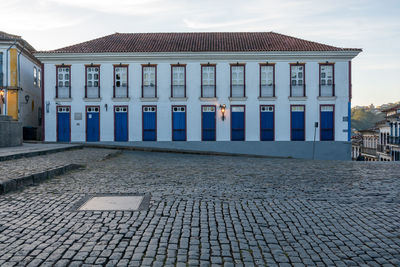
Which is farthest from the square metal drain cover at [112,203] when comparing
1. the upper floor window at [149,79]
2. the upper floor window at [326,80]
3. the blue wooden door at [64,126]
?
the upper floor window at [326,80]

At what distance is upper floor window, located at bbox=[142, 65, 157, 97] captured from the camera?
77.9 ft

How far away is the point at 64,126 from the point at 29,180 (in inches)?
697

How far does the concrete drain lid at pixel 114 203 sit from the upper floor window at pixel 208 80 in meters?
18.0

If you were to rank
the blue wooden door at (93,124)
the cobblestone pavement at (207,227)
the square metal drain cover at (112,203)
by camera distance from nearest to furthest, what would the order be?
1. the cobblestone pavement at (207,227)
2. the square metal drain cover at (112,203)
3. the blue wooden door at (93,124)

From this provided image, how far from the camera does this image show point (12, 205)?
5.38 m

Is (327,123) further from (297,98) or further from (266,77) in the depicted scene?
(266,77)

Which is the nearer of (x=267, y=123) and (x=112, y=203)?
(x=112, y=203)

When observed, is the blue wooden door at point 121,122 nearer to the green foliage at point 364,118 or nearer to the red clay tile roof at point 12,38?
the red clay tile roof at point 12,38

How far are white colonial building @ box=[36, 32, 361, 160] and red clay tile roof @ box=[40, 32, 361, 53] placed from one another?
0.66ft

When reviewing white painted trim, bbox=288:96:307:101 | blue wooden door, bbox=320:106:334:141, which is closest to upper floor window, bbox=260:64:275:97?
white painted trim, bbox=288:96:307:101

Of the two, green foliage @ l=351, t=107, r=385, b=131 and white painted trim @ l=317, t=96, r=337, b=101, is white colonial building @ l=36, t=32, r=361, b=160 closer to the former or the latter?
white painted trim @ l=317, t=96, r=337, b=101

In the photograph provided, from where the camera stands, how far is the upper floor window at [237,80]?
23.5 metres

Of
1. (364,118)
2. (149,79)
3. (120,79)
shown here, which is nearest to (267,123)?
(149,79)

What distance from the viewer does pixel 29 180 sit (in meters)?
7.20
